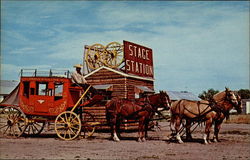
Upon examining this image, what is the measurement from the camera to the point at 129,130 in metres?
21.2

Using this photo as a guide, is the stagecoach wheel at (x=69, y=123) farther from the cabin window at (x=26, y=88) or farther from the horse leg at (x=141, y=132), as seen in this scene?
the horse leg at (x=141, y=132)

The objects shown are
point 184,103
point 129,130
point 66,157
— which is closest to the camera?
point 66,157

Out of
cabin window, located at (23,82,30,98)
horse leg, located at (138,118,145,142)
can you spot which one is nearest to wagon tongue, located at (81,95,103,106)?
horse leg, located at (138,118,145,142)

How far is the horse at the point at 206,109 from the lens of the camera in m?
13.7

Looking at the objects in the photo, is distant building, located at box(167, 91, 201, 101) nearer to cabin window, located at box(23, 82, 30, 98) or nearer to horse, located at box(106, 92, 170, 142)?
horse, located at box(106, 92, 170, 142)

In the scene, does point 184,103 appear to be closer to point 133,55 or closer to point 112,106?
point 112,106

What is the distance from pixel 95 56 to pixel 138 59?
330 centimetres

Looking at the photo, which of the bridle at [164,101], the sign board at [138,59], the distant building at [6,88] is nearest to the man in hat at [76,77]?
the bridle at [164,101]

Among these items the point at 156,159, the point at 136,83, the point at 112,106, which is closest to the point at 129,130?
the point at 136,83

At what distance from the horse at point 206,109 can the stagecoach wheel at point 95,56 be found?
1026 centimetres

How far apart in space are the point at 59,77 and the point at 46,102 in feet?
4.35

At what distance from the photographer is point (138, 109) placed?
14.9 metres

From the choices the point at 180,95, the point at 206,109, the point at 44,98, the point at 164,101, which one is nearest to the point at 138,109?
the point at 164,101

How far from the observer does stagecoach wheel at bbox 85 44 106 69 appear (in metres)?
23.2
